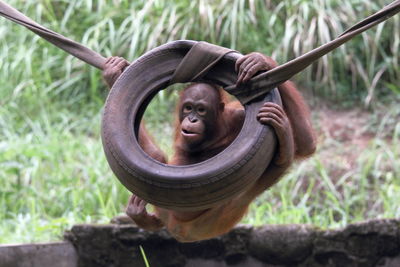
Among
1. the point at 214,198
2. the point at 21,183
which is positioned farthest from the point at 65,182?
the point at 214,198

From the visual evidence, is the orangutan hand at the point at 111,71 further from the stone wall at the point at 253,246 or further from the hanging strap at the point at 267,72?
the stone wall at the point at 253,246

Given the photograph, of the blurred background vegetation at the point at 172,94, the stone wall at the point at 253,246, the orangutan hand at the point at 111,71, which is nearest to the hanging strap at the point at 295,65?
the orangutan hand at the point at 111,71

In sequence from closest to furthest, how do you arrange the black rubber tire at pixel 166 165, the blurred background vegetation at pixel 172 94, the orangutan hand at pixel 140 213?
the black rubber tire at pixel 166 165 < the orangutan hand at pixel 140 213 < the blurred background vegetation at pixel 172 94

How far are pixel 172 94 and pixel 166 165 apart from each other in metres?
4.47

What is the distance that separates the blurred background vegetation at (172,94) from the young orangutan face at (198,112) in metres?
2.67

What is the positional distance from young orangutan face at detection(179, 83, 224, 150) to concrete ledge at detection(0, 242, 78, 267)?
1721mm

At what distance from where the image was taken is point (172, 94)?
756 cm

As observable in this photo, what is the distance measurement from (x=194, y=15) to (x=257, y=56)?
4.65 metres

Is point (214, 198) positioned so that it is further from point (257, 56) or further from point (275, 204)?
point (275, 204)

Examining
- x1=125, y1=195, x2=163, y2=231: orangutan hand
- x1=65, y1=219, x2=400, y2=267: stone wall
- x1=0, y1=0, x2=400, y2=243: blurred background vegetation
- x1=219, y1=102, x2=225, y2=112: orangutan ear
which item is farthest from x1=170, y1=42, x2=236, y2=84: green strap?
x1=0, y1=0, x2=400, y2=243: blurred background vegetation

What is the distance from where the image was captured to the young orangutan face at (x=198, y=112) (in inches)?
138

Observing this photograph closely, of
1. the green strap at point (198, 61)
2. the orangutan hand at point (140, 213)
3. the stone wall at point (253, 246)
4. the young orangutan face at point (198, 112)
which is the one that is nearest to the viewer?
the green strap at point (198, 61)

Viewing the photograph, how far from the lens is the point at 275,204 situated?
639cm

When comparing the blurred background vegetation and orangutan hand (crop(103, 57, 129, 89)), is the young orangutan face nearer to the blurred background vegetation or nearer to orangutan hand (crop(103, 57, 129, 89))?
orangutan hand (crop(103, 57, 129, 89))
